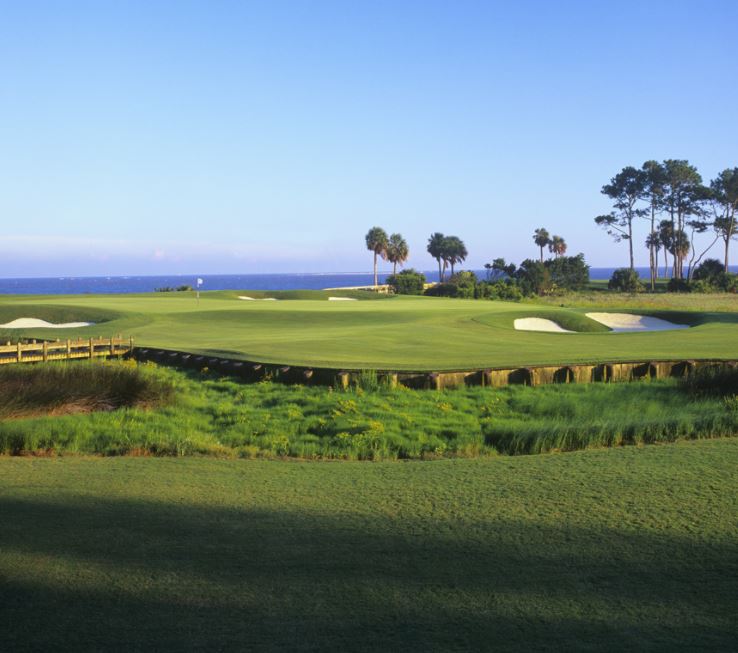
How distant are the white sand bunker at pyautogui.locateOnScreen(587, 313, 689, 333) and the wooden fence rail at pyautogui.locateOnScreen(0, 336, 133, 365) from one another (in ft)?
62.0

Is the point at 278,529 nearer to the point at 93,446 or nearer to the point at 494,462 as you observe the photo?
the point at 494,462

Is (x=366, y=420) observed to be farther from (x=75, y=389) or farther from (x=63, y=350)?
(x=63, y=350)

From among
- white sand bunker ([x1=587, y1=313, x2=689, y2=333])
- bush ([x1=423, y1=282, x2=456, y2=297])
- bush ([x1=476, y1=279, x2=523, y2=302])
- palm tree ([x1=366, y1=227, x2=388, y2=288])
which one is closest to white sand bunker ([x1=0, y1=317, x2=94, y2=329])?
white sand bunker ([x1=587, y1=313, x2=689, y2=333])

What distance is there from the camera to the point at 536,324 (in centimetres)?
3006

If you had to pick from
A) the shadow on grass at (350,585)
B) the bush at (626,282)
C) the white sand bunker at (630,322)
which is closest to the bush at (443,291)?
the bush at (626,282)

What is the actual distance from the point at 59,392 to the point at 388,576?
9879 millimetres

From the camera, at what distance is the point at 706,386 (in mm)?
15383

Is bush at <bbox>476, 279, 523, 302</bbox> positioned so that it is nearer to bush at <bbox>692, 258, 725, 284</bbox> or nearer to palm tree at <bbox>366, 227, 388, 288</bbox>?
bush at <bbox>692, 258, 725, 284</bbox>

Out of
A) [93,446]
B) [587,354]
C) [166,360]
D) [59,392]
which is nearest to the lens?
[93,446]

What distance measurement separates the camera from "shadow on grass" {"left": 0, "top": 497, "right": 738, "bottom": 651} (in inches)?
172

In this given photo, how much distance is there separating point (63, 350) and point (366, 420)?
11.5 m

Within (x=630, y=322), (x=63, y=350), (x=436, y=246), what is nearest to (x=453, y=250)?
(x=436, y=246)

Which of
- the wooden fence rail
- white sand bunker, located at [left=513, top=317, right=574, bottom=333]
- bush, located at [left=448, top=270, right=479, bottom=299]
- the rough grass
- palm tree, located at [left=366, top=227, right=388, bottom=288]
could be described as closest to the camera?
the rough grass

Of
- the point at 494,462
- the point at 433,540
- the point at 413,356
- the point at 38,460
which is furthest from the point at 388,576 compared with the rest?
the point at 413,356
